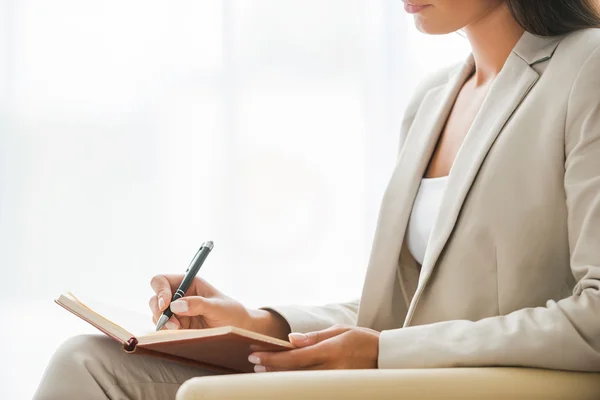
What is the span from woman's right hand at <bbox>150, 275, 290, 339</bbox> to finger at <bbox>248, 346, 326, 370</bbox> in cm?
25

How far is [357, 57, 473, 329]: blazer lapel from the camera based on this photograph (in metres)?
1.46

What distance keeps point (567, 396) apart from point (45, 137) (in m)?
2.17

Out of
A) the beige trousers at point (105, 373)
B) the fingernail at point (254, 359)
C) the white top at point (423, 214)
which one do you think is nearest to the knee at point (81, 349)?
the beige trousers at point (105, 373)

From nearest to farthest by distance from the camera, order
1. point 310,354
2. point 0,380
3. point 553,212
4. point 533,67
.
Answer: point 310,354
point 553,212
point 533,67
point 0,380

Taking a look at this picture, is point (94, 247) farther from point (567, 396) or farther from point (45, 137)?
point (567, 396)

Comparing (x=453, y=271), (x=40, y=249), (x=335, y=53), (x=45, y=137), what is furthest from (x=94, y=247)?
(x=453, y=271)

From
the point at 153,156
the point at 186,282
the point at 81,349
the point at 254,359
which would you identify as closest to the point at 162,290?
the point at 186,282

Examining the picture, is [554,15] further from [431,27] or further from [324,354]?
[324,354]

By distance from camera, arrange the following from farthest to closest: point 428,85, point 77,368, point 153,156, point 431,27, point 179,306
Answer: point 153,156
point 428,85
point 431,27
point 179,306
point 77,368

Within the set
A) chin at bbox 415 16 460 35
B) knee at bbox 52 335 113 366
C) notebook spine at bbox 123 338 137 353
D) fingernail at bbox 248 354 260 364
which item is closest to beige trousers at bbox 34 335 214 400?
knee at bbox 52 335 113 366

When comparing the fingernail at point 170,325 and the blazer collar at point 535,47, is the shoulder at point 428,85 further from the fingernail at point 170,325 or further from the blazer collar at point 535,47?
the fingernail at point 170,325

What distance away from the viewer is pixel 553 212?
3.91 ft

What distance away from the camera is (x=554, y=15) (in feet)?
4.37

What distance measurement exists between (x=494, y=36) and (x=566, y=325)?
0.60 m
